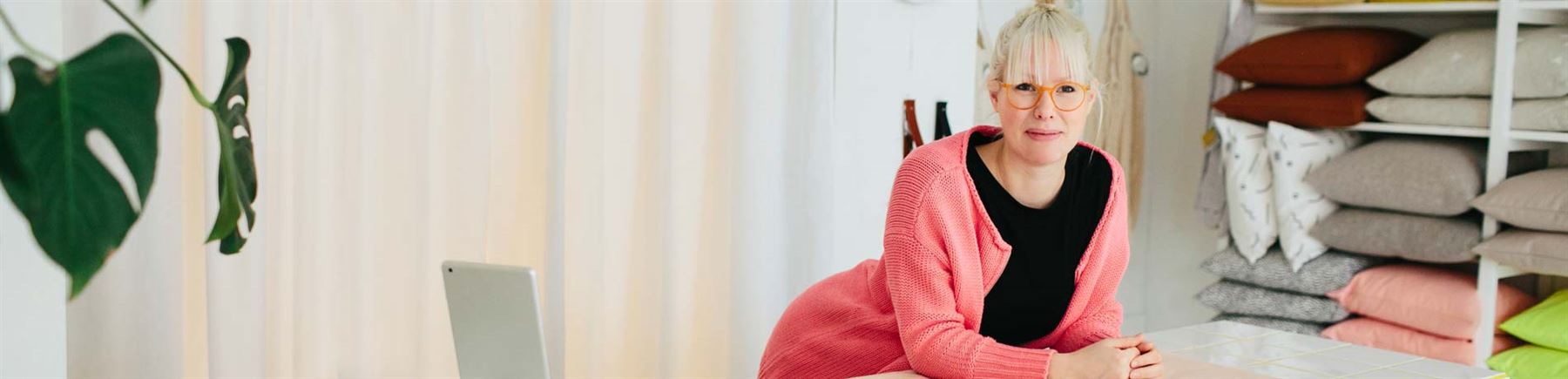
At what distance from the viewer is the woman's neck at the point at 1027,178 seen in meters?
1.63

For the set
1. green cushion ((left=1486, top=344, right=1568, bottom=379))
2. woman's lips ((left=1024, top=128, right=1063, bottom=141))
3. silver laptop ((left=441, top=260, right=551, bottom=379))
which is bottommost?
green cushion ((left=1486, top=344, right=1568, bottom=379))

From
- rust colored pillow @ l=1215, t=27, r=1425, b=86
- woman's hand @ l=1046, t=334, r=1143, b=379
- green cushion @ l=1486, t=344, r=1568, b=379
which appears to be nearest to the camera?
woman's hand @ l=1046, t=334, r=1143, b=379

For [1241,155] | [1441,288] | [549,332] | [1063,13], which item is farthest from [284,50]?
[1441,288]

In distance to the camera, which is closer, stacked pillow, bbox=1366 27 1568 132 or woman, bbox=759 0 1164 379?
woman, bbox=759 0 1164 379

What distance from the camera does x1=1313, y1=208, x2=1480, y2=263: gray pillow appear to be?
9.43 feet

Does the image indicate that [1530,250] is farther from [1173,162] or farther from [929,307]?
[929,307]

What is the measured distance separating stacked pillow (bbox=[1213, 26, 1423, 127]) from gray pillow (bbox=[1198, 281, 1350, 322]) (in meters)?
0.42

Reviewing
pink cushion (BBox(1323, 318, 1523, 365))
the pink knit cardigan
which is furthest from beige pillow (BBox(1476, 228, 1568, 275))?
the pink knit cardigan

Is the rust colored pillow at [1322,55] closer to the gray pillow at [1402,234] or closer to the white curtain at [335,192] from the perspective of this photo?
the gray pillow at [1402,234]

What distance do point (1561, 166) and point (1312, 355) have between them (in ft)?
5.64

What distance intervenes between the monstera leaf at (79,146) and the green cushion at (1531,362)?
9.21 feet

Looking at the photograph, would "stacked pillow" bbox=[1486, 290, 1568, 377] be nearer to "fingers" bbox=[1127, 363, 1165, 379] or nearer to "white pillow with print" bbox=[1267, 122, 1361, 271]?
"white pillow with print" bbox=[1267, 122, 1361, 271]

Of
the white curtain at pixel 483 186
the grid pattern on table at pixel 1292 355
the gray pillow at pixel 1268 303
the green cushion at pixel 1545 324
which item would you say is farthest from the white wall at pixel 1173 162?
the grid pattern on table at pixel 1292 355

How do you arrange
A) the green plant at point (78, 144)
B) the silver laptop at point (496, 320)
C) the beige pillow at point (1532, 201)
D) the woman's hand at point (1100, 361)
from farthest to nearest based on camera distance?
the beige pillow at point (1532, 201)
the woman's hand at point (1100, 361)
the silver laptop at point (496, 320)
the green plant at point (78, 144)
